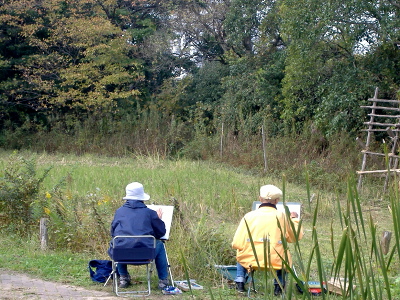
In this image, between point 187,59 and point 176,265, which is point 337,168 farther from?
point 187,59

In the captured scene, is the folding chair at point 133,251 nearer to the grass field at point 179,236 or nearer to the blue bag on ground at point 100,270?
the blue bag on ground at point 100,270

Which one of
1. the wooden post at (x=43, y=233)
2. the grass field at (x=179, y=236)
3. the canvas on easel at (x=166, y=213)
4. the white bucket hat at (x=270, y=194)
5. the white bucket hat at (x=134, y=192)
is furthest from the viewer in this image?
the wooden post at (x=43, y=233)

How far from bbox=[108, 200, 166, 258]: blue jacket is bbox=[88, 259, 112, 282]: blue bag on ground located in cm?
34

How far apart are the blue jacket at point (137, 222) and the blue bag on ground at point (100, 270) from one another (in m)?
0.34

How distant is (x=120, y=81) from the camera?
83.4 feet

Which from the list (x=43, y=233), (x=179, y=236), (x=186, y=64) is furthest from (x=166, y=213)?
(x=186, y=64)

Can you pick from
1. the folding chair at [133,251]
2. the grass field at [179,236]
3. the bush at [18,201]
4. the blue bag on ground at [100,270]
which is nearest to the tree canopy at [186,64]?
the grass field at [179,236]

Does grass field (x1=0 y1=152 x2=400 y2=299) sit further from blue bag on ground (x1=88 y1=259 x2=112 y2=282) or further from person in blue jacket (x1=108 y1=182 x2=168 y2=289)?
person in blue jacket (x1=108 y1=182 x2=168 y2=289)

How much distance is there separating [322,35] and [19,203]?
11.0m

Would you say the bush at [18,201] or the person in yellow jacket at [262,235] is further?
the bush at [18,201]

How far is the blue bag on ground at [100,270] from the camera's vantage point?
6605mm

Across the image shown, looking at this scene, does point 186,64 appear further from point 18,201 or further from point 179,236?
point 179,236

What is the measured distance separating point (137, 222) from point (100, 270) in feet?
2.67

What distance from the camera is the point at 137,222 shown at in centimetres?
634
